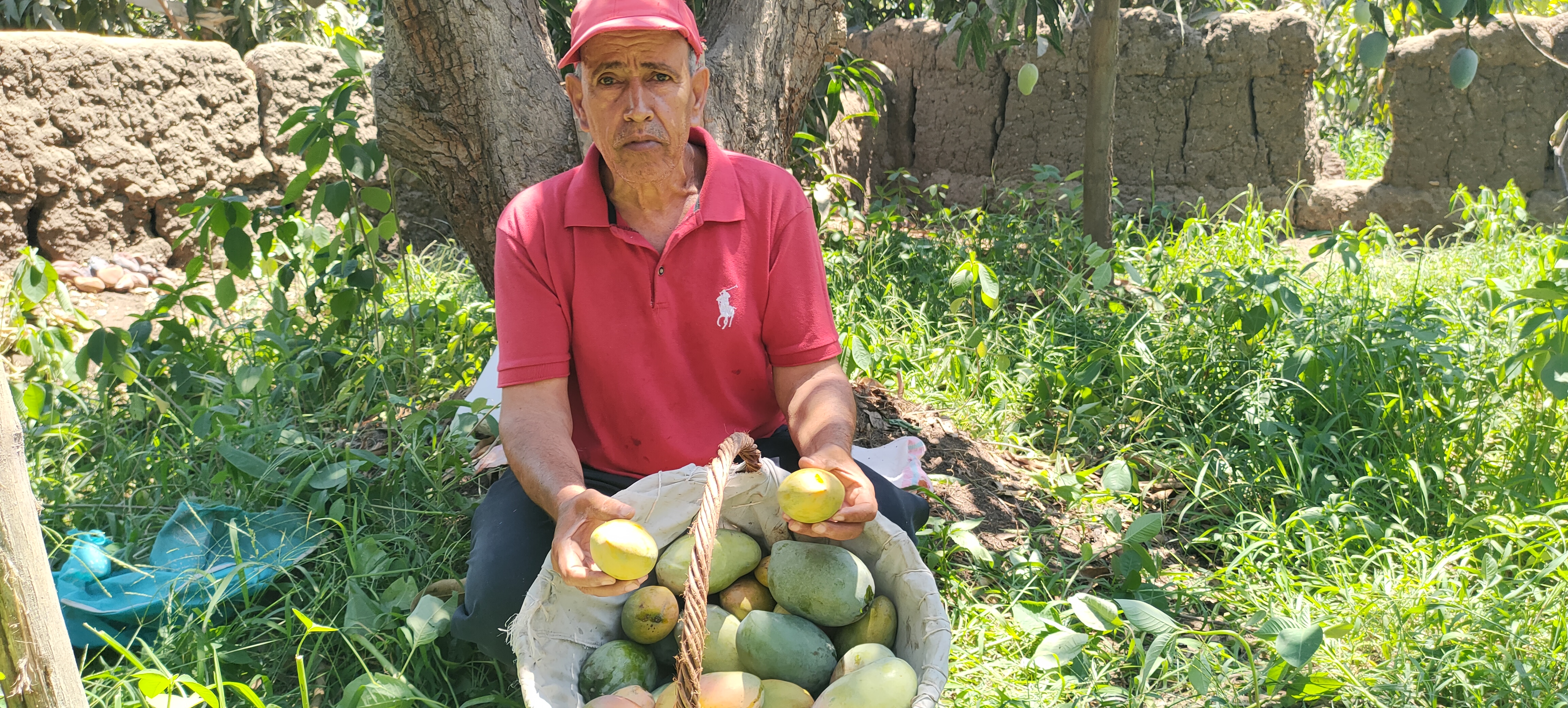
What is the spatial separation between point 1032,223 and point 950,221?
36 cm

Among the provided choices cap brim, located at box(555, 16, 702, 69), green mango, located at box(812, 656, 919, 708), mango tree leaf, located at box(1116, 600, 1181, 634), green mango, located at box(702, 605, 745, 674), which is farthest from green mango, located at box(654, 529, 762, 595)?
cap brim, located at box(555, 16, 702, 69)

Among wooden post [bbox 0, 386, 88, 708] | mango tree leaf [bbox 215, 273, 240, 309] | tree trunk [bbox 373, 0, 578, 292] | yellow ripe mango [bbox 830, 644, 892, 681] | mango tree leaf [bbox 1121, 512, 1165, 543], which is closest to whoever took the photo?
wooden post [bbox 0, 386, 88, 708]

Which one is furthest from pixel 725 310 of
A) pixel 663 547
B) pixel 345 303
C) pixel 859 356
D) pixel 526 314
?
pixel 345 303

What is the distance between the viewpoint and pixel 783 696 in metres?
1.42

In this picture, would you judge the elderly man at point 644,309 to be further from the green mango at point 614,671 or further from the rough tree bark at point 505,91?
the rough tree bark at point 505,91

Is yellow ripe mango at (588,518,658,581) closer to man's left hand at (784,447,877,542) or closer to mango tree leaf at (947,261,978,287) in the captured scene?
man's left hand at (784,447,877,542)

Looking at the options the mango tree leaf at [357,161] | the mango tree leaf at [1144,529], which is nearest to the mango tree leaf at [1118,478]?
the mango tree leaf at [1144,529]

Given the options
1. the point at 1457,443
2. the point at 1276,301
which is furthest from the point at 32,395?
the point at 1457,443

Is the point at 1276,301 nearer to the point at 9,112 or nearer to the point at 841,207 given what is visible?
the point at 841,207

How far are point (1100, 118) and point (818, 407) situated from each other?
229cm

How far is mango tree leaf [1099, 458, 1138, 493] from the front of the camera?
87.2 inches

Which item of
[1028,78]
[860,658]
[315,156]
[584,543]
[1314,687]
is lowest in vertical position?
[1314,687]

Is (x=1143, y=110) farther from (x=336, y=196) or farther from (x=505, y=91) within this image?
(x=336, y=196)

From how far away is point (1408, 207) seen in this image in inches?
189
